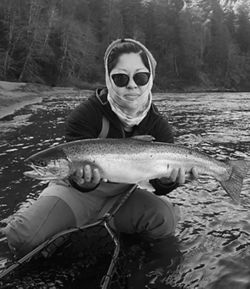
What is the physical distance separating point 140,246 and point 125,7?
213 ft

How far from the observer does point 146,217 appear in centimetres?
429

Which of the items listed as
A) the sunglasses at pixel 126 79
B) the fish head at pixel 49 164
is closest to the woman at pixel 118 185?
the sunglasses at pixel 126 79

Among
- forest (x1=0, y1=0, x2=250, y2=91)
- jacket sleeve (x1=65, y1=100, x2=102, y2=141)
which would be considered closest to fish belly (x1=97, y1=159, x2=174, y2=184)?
jacket sleeve (x1=65, y1=100, x2=102, y2=141)

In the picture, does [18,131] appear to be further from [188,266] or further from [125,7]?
[125,7]

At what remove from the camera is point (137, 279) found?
3740 millimetres

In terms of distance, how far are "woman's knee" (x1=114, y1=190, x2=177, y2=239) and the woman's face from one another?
1183 millimetres

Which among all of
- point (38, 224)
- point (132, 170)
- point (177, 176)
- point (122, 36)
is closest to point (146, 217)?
point (177, 176)

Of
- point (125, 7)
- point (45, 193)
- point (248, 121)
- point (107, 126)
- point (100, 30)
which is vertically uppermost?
point (125, 7)

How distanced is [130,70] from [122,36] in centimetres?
5727

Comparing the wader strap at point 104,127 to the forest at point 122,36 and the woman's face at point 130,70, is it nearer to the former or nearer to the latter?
the woman's face at point 130,70

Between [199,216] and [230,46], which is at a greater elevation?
[230,46]

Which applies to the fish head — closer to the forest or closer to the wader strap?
the wader strap

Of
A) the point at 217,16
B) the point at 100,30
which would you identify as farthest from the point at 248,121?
the point at 217,16

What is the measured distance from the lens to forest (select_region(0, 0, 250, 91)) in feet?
135
